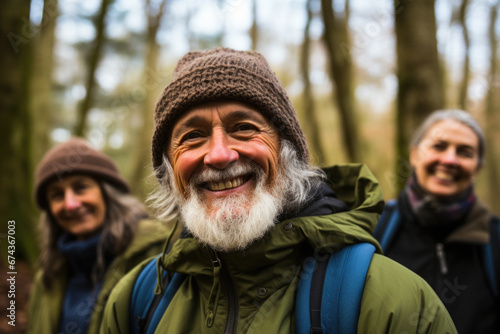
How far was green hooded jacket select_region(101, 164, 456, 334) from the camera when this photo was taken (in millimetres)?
1496

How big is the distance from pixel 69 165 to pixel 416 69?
3.68 metres

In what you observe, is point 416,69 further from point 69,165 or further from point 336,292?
point 69,165

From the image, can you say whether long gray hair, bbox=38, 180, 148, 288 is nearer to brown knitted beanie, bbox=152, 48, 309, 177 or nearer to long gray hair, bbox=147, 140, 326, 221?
long gray hair, bbox=147, 140, 326, 221

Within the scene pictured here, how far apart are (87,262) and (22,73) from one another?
12.9ft

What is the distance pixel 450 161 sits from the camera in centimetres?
293

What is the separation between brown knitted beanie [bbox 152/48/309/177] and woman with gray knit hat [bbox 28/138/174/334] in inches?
58.1

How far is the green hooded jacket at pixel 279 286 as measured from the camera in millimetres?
1496

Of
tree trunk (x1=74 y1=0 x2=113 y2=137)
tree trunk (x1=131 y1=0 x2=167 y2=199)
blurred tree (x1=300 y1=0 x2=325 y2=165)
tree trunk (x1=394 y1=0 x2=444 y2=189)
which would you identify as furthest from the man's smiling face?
tree trunk (x1=131 y1=0 x2=167 y2=199)

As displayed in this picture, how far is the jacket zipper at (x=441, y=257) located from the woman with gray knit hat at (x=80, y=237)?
212 cm

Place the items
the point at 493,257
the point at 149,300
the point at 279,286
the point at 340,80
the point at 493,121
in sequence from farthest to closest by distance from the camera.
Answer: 1. the point at 493,121
2. the point at 340,80
3. the point at 493,257
4. the point at 149,300
5. the point at 279,286

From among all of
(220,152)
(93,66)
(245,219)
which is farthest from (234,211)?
(93,66)

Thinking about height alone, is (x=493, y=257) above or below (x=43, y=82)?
below

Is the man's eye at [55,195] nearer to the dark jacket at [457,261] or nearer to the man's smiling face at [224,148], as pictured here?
the man's smiling face at [224,148]

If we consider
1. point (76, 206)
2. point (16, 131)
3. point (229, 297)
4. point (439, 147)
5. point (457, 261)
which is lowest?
point (457, 261)
